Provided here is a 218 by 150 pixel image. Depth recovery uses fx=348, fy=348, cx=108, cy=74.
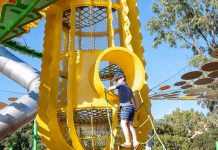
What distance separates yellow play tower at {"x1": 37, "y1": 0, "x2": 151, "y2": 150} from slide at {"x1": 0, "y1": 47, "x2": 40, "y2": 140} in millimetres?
3501

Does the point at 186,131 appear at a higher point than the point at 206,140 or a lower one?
lower

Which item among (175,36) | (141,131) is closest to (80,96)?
(141,131)

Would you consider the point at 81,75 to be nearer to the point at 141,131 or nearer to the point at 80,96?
the point at 80,96

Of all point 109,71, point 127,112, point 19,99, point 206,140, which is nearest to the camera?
point 127,112

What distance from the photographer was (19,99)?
43.5 feet

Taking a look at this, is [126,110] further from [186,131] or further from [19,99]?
[186,131]

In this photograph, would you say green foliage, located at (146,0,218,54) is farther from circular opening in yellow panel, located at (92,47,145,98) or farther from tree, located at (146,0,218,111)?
circular opening in yellow panel, located at (92,47,145,98)

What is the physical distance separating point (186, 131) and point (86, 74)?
147 ft

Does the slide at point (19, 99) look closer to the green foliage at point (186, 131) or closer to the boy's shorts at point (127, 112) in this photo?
the boy's shorts at point (127, 112)

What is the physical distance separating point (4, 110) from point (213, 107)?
1975cm

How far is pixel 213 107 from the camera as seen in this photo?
91.6 feet

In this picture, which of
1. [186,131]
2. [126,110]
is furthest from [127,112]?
[186,131]

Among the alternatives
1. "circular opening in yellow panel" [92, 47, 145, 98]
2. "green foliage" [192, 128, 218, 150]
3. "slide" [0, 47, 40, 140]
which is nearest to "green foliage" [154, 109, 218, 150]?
"green foliage" [192, 128, 218, 150]

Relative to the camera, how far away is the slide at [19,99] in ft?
39.5
